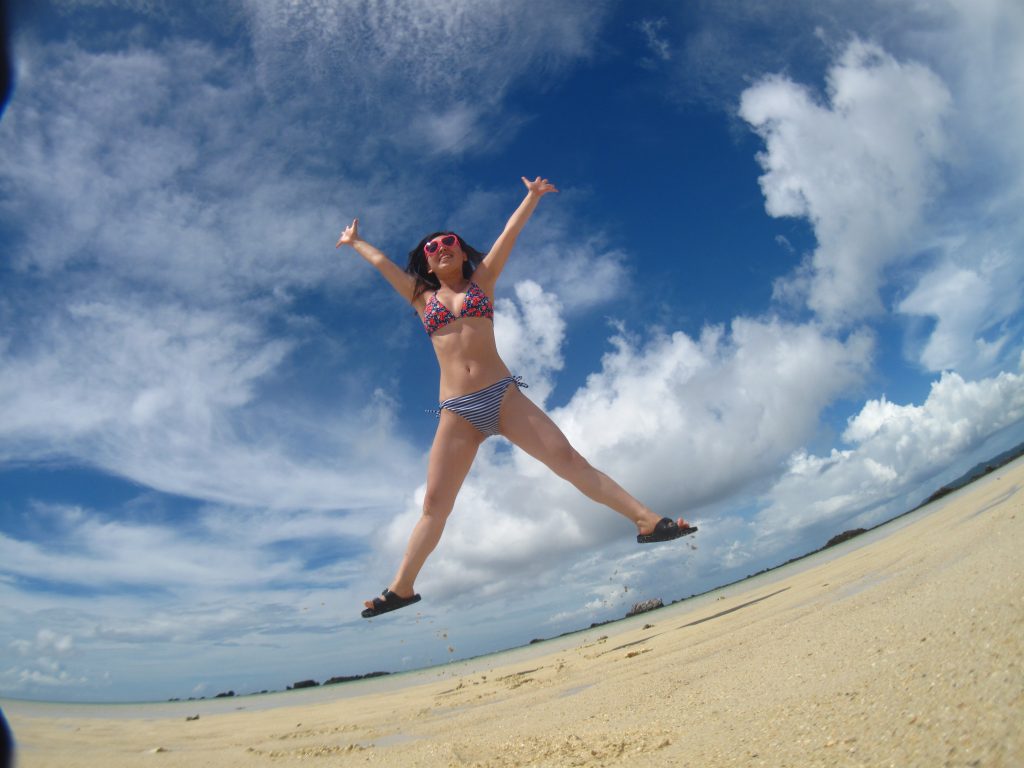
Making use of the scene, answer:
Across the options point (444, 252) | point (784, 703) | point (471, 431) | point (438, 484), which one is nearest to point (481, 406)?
point (471, 431)

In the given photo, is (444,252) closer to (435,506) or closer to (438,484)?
(438,484)

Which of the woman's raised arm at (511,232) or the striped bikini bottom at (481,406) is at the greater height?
the woman's raised arm at (511,232)

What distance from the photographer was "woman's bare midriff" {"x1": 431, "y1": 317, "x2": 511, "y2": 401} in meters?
3.86

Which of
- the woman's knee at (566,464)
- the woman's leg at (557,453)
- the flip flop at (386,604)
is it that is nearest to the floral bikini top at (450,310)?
the woman's leg at (557,453)

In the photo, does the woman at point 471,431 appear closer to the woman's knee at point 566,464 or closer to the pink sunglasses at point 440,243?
the woman's knee at point 566,464

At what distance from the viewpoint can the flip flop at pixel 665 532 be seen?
11.9 ft

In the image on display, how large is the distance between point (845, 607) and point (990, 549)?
1177mm

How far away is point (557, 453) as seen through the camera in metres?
3.86

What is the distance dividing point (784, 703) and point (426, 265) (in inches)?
143

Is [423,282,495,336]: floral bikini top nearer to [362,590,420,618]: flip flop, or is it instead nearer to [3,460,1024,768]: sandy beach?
[362,590,420,618]: flip flop

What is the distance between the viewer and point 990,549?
3.59 metres

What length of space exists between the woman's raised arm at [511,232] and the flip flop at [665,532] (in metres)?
2.13

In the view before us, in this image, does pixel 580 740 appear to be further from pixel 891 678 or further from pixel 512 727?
pixel 891 678

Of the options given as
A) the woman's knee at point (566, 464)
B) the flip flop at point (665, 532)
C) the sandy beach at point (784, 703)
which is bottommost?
the sandy beach at point (784, 703)
